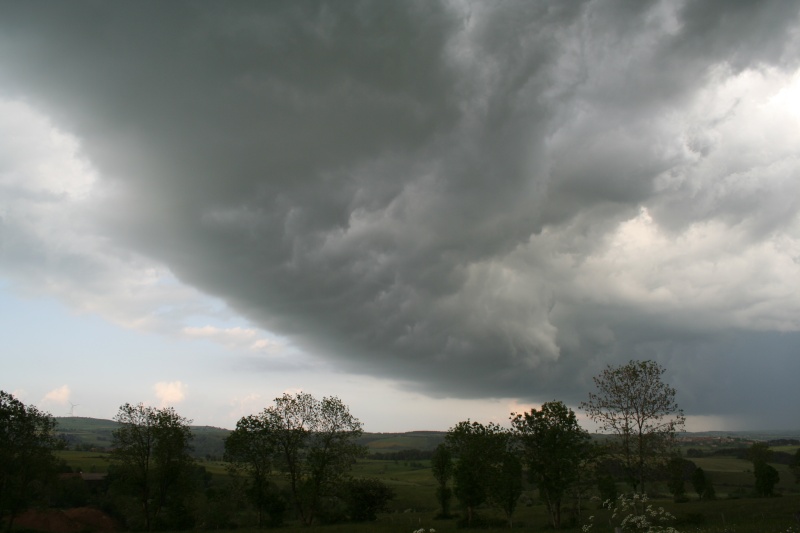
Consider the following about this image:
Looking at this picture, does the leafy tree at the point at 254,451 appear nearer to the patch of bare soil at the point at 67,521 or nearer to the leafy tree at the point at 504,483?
the patch of bare soil at the point at 67,521

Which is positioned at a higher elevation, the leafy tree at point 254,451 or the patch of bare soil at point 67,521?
the leafy tree at point 254,451

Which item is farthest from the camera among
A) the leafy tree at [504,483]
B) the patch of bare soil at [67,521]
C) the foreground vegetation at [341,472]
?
the patch of bare soil at [67,521]

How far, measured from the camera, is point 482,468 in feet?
231

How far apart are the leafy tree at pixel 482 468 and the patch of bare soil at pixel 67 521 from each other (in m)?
50.2

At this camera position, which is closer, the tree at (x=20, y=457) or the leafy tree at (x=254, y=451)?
the tree at (x=20, y=457)

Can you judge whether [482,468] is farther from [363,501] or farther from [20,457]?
[20,457]

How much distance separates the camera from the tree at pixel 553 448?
53.8m

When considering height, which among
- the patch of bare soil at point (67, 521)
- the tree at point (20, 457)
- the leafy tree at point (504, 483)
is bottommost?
the patch of bare soil at point (67, 521)

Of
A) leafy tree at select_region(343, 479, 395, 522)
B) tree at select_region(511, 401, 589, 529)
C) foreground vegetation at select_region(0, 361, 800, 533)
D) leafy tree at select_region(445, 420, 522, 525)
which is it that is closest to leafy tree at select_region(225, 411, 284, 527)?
foreground vegetation at select_region(0, 361, 800, 533)

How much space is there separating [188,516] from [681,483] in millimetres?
102463

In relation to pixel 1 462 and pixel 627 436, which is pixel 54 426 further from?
pixel 627 436

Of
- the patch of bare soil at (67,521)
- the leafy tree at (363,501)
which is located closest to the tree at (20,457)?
the patch of bare soil at (67,521)

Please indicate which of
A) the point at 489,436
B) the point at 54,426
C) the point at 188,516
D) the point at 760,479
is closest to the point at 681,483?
the point at 760,479

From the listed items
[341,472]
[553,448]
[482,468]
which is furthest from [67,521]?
[553,448]
